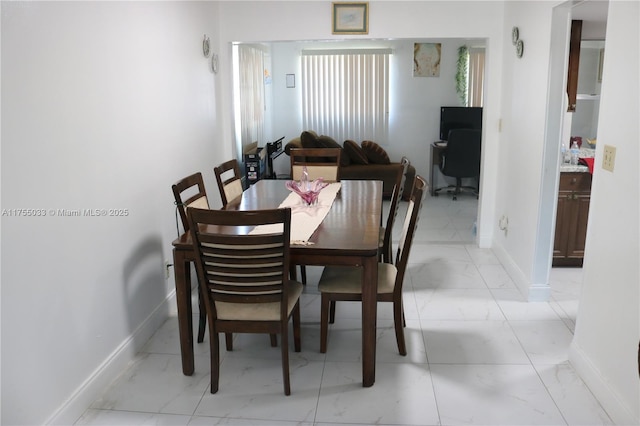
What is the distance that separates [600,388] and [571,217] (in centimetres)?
190

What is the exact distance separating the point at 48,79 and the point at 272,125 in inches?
237

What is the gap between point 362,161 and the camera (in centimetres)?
696

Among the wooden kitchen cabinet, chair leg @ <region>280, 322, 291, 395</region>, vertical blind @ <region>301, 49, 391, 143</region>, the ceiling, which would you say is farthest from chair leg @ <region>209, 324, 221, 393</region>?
vertical blind @ <region>301, 49, 391, 143</region>

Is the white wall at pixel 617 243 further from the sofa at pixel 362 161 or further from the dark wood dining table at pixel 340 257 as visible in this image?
the sofa at pixel 362 161

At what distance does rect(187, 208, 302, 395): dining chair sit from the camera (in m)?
2.22

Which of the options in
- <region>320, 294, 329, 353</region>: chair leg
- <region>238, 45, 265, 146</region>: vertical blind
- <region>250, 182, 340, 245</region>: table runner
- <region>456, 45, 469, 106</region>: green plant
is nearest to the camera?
<region>250, 182, 340, 245</region>: table runner

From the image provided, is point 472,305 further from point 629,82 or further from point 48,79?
point 48,79

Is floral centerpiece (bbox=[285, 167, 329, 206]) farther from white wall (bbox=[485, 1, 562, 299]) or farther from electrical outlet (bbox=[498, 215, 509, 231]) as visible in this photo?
electrical outlet (bbox=[498, 215, 509, 231])

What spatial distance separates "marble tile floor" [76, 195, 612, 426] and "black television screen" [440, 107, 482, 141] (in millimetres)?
3868

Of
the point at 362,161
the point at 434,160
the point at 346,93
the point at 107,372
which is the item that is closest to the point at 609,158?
the point at 107,372

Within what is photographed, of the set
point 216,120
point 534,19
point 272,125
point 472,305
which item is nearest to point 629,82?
point 534,19

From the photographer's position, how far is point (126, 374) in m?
2.75

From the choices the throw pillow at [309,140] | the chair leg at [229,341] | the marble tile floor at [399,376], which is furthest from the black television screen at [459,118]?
the chair leg at [229,341]

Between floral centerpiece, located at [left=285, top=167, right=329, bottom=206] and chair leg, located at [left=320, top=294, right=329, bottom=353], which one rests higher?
floral centerpiece, located at [left=285, top=167, right=329, bottom=206]
